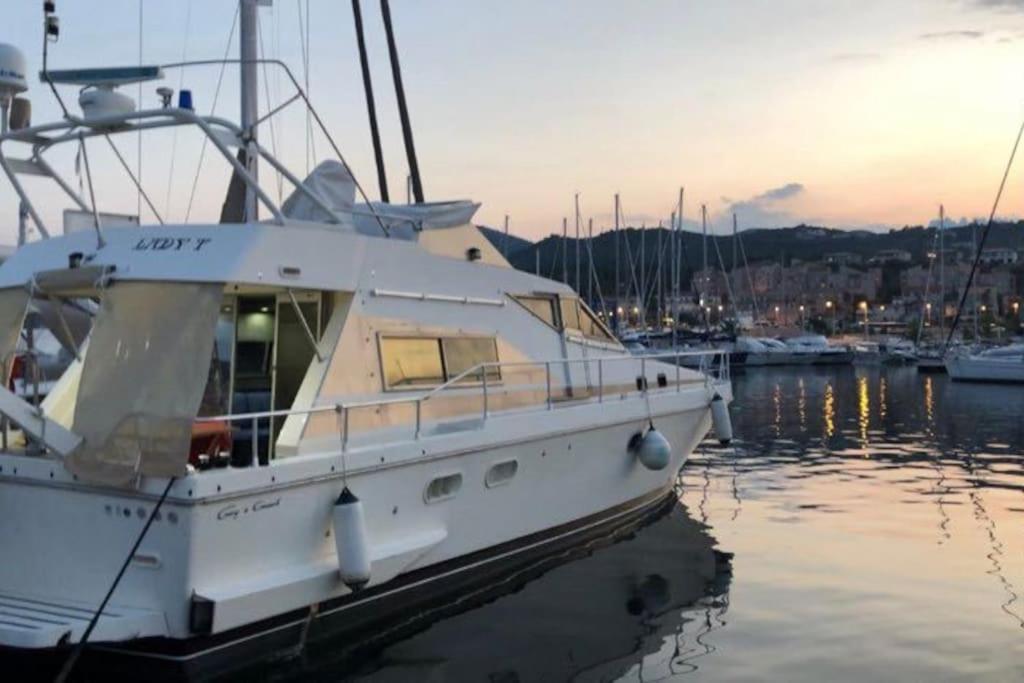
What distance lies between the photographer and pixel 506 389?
412 inches

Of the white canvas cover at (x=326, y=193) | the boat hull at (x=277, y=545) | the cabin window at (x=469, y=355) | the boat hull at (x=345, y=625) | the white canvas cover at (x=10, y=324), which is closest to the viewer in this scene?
the boat hull at (x=277, y=545)

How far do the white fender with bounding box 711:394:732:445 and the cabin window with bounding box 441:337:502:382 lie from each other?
4097 millimetres

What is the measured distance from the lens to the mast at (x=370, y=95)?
1543cm

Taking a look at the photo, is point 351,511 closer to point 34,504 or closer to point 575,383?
point 34,504

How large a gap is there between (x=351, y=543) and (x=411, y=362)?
8.15ft

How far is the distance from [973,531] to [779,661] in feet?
19.5

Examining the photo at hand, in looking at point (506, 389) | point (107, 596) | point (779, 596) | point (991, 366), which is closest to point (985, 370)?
point (991, 366)

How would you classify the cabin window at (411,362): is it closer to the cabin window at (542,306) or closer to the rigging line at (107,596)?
the cabin window at (542,306)

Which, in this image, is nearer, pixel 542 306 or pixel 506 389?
pixel 506 389

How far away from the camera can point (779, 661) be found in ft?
25.8

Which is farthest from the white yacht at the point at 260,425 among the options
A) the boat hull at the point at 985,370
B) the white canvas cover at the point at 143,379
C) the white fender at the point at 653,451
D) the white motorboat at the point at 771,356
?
the white motorboat at the point at 771,356

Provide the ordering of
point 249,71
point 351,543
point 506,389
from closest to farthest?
point 351,543
point 249,71
point 506,389

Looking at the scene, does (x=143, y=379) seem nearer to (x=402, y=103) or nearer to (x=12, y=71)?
(x=12, y=71)

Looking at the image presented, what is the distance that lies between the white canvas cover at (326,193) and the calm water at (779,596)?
4.14 metres
